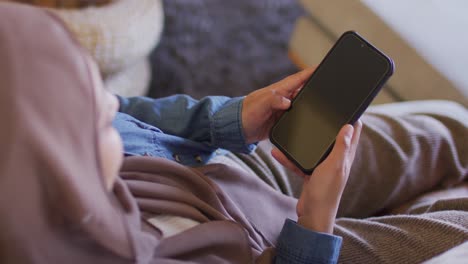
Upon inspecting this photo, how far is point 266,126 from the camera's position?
68cm

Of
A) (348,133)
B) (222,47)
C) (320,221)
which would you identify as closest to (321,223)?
(320,221)

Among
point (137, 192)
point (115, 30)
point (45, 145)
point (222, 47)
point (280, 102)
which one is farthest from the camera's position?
point (222, 47)

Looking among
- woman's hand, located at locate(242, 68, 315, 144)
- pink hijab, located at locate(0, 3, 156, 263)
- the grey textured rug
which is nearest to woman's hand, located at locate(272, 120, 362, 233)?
woman's hand, located at locate(242, 68, 315, 144)

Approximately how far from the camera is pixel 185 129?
0.69 m

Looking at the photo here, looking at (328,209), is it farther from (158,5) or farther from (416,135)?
(158,5)

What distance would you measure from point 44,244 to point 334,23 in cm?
90

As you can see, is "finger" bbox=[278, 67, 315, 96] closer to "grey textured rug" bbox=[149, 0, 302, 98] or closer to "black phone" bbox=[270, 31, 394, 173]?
"black phone" bbox=[270, 31, 394, 173]

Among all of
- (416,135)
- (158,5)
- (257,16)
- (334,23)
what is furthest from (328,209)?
(257,16)

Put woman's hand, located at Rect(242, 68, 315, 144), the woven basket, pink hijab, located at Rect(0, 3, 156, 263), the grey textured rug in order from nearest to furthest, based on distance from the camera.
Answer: pink hijab, located at Rect(0, 3, 156, 263), woman's hand, located at Rect(242, 68, 315, 144), the woven basket, the grey textured rug

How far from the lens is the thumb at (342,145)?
1.84 feet

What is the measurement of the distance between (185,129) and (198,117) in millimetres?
25

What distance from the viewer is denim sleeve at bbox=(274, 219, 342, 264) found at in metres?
0.55

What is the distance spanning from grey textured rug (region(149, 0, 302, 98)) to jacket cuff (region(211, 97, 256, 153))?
592mm

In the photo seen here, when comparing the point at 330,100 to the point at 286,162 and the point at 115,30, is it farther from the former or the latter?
the point at 115,30
